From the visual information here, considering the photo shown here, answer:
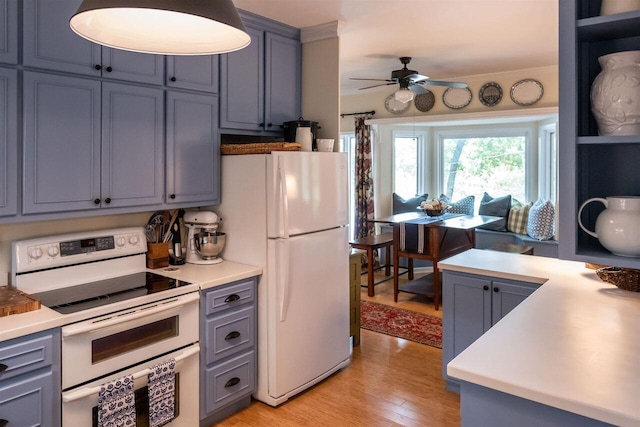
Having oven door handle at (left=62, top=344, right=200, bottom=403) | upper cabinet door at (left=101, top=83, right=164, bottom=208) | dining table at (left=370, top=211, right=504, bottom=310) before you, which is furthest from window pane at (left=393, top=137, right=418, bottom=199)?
oven door handle at (left=62, top=344, right=200, bottom=403)

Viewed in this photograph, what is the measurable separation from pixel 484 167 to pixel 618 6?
5.60 metres

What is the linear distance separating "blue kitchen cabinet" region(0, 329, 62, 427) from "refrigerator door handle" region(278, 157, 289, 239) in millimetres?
1277

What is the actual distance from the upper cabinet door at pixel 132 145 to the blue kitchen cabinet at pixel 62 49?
0.10 m

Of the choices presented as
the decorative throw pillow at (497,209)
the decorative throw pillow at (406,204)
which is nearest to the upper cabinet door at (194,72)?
the decorative throw pillow at (406,204)

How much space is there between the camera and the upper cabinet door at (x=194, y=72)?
2775 mm

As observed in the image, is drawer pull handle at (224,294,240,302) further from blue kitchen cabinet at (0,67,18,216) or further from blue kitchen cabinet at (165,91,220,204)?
blue kitchen cabinet at (0,67,18,216)

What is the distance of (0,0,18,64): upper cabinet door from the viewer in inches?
81.8

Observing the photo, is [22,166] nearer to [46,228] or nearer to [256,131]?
[46,228]

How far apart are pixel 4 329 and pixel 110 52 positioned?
1420 mm

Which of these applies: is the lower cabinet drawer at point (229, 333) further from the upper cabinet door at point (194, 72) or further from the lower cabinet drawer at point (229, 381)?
the upper cabinet door at point (194, 72)

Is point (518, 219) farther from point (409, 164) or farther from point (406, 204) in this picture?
point (409, 164)

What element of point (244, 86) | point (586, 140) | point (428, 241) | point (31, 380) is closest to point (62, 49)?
point (244, 86)

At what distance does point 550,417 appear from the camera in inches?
50.0

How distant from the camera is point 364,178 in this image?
21.5ft
